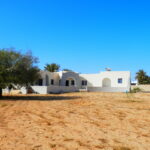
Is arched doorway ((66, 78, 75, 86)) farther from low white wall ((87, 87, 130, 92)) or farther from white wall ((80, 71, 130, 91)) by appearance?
low white wall ((87, 87, 130, 92))

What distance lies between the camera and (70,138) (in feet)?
19.9

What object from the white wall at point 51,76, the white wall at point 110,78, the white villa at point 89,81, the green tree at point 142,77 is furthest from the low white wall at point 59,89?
the green tree at point 142,77

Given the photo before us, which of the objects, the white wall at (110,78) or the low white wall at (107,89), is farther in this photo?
the white wall at (110,78)

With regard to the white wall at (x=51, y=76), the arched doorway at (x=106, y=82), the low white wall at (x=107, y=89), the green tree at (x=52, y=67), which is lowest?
the low white wall at (x=107, y=89)

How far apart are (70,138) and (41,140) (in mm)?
887

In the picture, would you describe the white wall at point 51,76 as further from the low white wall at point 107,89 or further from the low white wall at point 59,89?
the low white wall at point 107,89

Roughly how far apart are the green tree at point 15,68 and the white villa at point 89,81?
15.7 metres

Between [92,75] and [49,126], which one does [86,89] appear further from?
[49,126]

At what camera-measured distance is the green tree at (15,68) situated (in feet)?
59.3

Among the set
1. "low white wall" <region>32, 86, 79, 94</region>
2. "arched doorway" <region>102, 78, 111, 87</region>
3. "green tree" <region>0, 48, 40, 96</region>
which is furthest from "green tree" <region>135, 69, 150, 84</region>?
"green tree" <region>0, 48, 40, 96</region>

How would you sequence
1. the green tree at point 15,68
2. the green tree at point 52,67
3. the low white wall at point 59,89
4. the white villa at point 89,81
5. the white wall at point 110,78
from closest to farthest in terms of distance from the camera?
the green tree at point 15,68
the low white wall at point 59,89
the white villa at point 89,81
the white wall at point 110,78
the green tree at point 52,67

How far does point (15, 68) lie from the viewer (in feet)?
61.3

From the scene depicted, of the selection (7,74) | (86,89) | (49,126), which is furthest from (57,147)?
(86,89)

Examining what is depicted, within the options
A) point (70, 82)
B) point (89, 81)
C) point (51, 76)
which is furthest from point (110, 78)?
point (51, 76)
